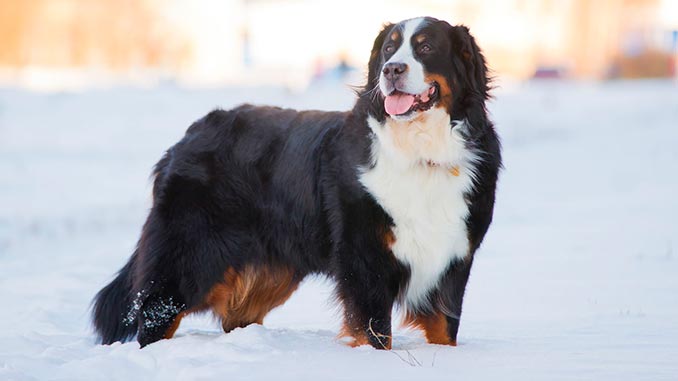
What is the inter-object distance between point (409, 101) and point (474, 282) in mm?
2558

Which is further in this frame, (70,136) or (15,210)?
(70,136)

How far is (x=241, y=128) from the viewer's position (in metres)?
5.31

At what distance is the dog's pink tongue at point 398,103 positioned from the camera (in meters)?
4.63

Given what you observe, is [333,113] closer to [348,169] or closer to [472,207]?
[348,169]

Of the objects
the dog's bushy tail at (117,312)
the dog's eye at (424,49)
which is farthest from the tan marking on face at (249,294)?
the dog's eye at (424,49)

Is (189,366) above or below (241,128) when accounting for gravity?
below

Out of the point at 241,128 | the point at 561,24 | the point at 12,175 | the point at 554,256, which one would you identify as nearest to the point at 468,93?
the point at 241,128

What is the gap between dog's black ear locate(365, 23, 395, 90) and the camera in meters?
4.93

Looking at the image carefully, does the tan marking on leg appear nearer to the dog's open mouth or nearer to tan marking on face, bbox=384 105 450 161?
tan marking on face, bbox=384 105 450 161

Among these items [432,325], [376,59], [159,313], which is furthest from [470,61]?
[159,313]

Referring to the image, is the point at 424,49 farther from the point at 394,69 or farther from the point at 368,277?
the point at 368,277

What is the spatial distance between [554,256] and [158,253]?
3.86m

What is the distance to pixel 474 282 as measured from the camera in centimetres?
688

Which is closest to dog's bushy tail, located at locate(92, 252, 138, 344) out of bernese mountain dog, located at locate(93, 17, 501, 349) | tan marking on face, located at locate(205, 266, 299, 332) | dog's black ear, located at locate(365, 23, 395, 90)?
bernese mountain dog, located at locate(93, 17, 501, 349)
